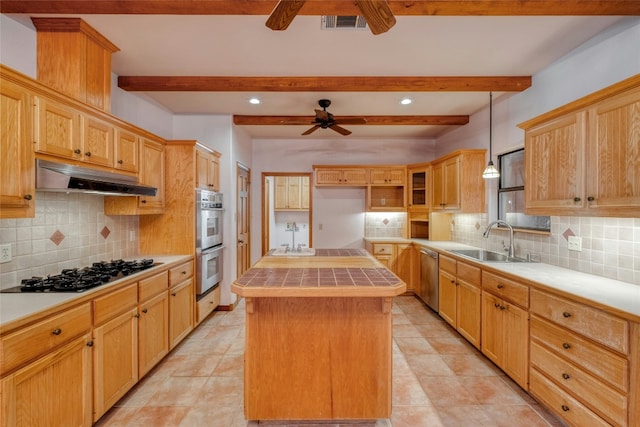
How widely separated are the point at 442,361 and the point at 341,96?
9.88ft

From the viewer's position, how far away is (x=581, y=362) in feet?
5.84

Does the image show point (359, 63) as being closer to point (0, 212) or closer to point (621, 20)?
point (621, 20)

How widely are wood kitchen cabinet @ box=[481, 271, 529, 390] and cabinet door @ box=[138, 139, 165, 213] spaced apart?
3.28 metres

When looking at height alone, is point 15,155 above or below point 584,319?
above

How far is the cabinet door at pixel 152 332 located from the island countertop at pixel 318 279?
3.18 feet

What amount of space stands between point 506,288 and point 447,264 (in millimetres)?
1148

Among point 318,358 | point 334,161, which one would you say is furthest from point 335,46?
point 334,161

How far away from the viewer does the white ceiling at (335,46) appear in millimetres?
2229

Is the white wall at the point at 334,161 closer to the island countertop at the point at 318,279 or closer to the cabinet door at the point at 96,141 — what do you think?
the island countertop at the point at 318,279

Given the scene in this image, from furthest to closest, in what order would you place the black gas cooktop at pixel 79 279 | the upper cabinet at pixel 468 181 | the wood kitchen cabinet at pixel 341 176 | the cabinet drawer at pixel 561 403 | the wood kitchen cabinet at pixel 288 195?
the wood kitchen cabinet at pixel 288 195
the wood kitchen cabinet at pixel 341 176
the upper cabinet at pixel 468 181
the black gas cooktop at pixel 79 279
the cabinet drawer at pixel 561 403

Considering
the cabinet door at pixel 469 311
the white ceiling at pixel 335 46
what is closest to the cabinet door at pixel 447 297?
the cabinet door at pixel 469 311

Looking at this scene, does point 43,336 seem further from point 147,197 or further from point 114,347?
point 147,197

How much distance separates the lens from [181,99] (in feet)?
12.2

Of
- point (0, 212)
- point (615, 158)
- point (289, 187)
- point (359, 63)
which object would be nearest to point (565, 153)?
point (615, 158)
